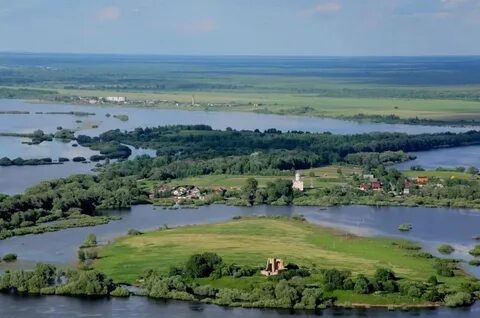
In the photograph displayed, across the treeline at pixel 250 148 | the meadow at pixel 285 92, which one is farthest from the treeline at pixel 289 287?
the meadow at pixel 285 92

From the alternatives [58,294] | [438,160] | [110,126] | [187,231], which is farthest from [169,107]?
[58,294]

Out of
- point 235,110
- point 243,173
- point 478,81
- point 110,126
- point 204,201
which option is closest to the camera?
point 204,201

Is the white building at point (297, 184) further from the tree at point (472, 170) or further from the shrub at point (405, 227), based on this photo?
the tree at point (472, 170)

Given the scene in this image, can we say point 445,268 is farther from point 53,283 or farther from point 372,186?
point 372,186

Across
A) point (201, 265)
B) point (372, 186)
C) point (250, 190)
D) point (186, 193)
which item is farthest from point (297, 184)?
point (201, 265)

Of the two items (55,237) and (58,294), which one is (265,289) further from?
(55,237)
